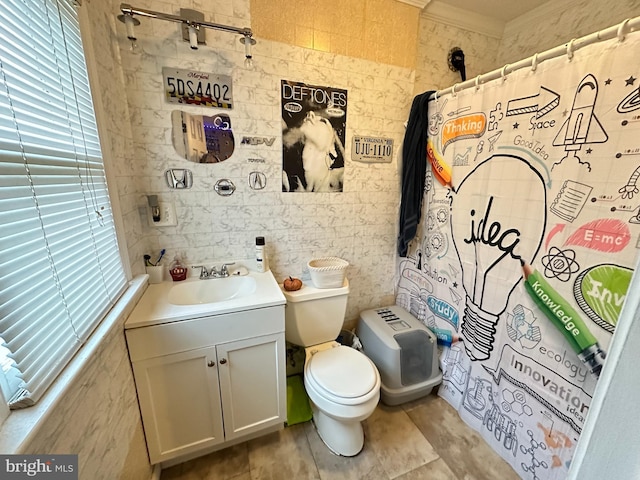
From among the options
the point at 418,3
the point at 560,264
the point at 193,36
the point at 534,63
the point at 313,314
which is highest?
the point at 418,3

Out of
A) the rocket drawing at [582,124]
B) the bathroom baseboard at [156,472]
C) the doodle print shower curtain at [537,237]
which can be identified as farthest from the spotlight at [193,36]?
the bathroom baseboard at [156,472]

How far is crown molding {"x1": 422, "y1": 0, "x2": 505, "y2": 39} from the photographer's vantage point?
1650 millimetres

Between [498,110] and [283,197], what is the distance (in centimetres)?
118

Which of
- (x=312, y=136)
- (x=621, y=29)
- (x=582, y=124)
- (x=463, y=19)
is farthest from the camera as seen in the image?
(x=463, y=19)

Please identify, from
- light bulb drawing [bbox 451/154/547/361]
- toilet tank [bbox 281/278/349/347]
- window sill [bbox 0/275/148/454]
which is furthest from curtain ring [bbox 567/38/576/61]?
window sill [bbox 0/275/148/454]

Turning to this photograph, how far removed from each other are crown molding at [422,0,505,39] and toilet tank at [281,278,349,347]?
5.94 ft

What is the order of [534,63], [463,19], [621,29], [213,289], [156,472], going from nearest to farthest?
[621,29], [534,63], [156,472], [213,289], [463,19]

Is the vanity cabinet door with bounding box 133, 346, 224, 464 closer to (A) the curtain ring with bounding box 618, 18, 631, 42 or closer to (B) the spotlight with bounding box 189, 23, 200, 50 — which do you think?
(B) the spotlight with bounding box 189, 23, 200, 50

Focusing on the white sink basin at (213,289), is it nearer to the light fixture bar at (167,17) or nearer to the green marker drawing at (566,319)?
the light fixture bar at (167,17)

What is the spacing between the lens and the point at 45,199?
693 mm

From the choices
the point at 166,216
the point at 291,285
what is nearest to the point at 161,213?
the point at 166,216

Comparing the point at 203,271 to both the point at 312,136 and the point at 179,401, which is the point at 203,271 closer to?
the point at 179,401

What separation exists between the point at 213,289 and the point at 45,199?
0.86m

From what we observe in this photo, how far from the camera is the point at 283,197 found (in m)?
1.57
